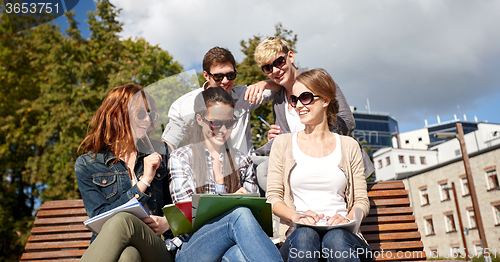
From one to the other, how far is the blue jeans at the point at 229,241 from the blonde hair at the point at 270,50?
6.02 ft

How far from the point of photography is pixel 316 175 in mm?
2646

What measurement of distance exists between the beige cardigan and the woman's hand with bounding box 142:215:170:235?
0.75 m

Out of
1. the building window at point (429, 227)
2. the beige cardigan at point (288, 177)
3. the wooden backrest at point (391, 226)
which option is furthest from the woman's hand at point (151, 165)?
the building window at point (429, 227)

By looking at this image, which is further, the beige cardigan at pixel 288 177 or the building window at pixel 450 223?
the building window at pixel 450 223

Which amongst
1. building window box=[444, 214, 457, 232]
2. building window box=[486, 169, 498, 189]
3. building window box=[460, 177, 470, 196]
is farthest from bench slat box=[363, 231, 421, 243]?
building window box=[444, 214, 457, 232]

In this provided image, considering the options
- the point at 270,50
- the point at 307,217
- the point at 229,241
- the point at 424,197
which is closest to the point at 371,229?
the point at 307,217

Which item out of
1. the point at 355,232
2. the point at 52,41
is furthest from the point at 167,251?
the point at 52,41

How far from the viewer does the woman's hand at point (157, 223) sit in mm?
2574

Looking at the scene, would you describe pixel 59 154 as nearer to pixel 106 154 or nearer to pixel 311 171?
pixel 106 154

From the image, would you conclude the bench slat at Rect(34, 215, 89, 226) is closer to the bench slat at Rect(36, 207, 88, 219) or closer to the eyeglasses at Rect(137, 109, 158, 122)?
the bench slat at Rect(36, 207, 88, 219)

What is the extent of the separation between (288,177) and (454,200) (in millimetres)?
33351

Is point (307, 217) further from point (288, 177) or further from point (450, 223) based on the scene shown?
point (450, 223)

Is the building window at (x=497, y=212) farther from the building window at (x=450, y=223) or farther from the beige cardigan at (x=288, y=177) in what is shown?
the beige cardigan at (x=288, y=177)

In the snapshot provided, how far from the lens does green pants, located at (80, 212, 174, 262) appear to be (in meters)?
2.14
